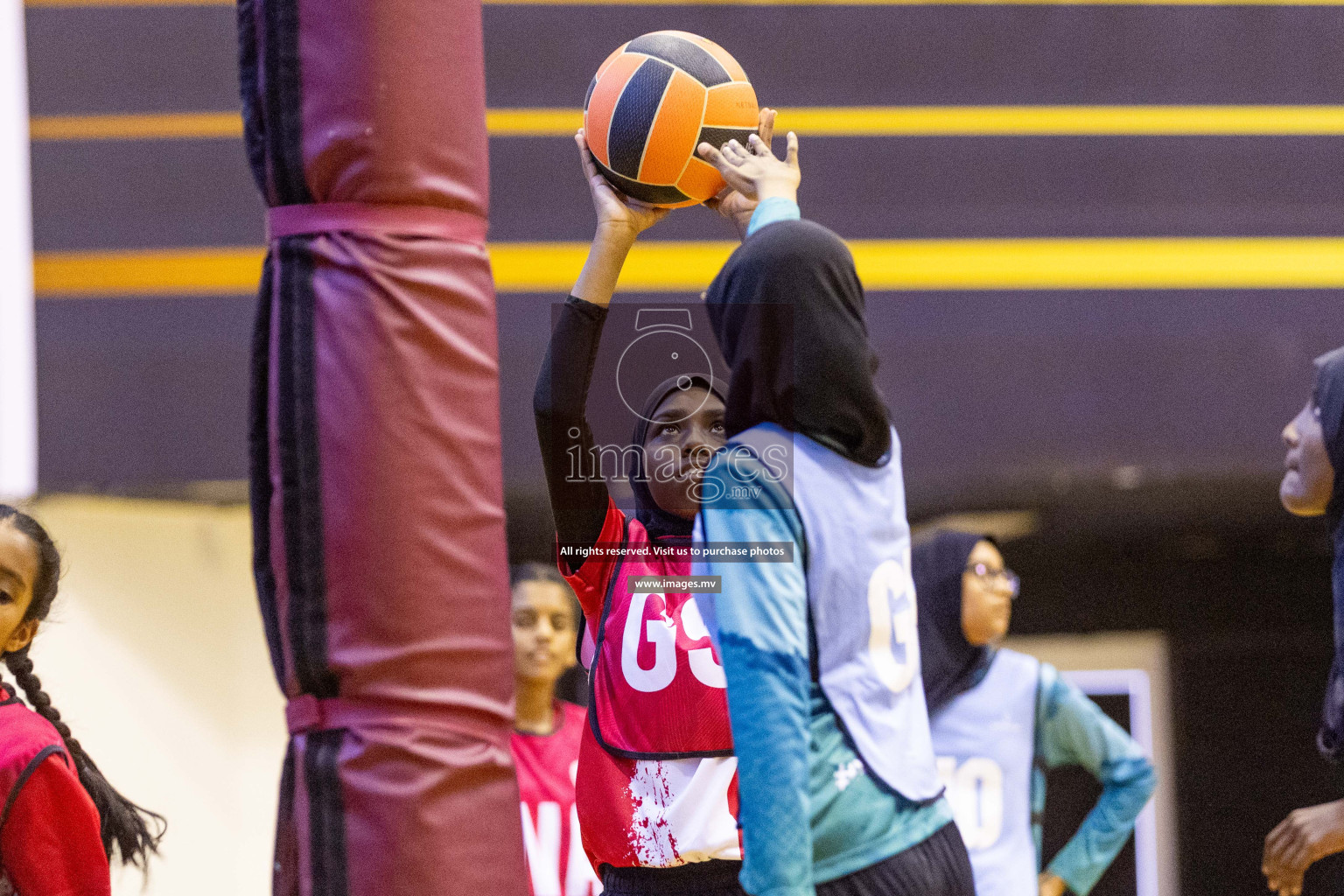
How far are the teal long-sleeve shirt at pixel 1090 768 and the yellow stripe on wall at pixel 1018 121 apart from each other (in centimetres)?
270

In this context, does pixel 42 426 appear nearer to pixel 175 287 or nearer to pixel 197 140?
pixel 175 287

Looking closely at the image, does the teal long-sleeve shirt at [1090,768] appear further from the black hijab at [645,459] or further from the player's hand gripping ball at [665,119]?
the player's hand gripping ball at [665,119]

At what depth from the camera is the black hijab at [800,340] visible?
7.40 feet

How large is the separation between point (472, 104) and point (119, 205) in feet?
15.0

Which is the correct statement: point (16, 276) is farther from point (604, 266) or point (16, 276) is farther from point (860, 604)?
point (860, 604)

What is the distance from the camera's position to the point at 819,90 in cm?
662

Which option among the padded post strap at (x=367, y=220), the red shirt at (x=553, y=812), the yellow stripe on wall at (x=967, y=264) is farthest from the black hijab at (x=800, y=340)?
the yellow stripe on wall at (x=967, y=264)

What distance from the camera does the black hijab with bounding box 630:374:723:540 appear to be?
3.09 m

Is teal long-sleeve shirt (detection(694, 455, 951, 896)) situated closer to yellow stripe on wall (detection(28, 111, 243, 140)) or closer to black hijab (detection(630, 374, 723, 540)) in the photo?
black hijab (detection(630, 374, 723, 540))

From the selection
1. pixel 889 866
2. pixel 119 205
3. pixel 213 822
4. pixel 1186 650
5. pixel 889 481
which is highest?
pixel 119 205

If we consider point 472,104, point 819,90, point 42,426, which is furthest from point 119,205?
point 472,104

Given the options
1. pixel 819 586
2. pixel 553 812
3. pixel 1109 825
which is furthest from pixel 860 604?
pixel 1109 825

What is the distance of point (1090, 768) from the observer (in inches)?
212

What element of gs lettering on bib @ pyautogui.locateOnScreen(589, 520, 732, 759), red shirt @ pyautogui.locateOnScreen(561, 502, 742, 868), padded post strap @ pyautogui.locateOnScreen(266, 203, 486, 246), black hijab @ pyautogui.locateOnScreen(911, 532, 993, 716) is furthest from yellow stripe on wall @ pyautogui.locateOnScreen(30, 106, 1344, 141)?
padded post strap @ pyautogui.locateOnScreen(266, 203, 486, 246)
